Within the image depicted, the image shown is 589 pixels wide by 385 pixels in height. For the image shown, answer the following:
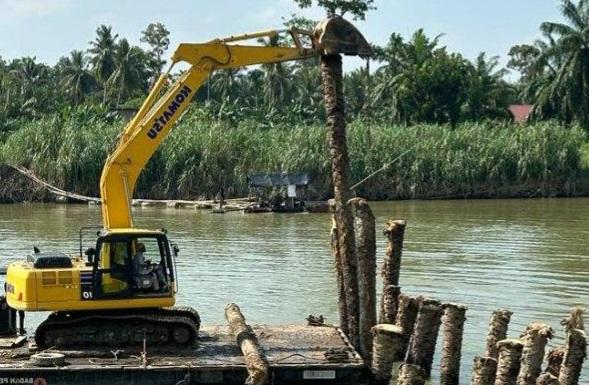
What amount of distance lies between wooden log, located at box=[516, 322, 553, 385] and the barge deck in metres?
2.71

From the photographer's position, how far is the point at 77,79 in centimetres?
11781

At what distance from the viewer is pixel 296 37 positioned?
19.6 meters

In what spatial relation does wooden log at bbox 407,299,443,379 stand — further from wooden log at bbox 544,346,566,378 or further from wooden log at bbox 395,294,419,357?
wooden log at bbox 544,346,566,378

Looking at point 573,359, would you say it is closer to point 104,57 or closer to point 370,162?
point 370,162

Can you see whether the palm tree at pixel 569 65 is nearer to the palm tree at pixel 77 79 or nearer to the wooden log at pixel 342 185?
the palm tree at pixel 77 79

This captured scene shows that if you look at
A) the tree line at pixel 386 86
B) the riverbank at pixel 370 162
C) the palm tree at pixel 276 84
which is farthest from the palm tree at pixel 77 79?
the riverbank at pixel 370 162

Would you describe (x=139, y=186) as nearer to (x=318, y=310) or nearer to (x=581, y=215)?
(x=581, y=215)

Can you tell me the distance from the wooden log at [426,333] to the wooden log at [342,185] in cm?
103

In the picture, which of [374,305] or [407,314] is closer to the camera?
[374,305]

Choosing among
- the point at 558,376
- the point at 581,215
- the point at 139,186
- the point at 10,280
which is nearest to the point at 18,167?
the point at 139,186

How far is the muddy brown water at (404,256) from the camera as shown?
28.1 meters

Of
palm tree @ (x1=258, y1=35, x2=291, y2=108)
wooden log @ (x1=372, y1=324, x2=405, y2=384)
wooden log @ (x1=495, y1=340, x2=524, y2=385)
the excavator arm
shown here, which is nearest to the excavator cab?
the excavator arm

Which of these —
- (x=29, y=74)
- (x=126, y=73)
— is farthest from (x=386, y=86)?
(x=29, y=74)

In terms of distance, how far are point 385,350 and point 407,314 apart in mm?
2208
